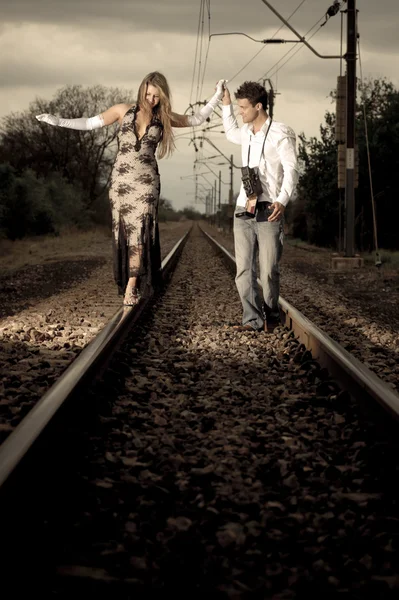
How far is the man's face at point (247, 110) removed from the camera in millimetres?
5703

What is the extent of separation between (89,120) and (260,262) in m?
1.97

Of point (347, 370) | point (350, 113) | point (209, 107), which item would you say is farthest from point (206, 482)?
point (350, 113)

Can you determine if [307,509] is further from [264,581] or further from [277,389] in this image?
[277,389]

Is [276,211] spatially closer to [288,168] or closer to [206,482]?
[288,168]

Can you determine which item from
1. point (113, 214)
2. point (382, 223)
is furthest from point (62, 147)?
point (113, 214)

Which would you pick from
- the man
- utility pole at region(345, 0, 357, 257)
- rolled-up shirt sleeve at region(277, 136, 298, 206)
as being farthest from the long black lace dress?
utility pole at region(345, 0, 357, 257)

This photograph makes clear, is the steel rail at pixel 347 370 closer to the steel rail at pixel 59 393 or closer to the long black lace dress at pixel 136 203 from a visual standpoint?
the steel rail at pixel 59 393

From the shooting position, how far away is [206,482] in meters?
3.00

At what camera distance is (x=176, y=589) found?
86.0 inches

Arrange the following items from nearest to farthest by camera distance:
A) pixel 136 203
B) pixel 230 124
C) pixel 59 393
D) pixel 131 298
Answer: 1. pixel 59 393
2. pixel 230 124
3. pixel 136 203
4. pixel 131 298

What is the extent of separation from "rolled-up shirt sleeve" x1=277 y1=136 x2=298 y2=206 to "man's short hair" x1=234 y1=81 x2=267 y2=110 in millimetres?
377

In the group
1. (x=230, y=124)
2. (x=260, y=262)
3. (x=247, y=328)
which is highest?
(x=230, y=124)

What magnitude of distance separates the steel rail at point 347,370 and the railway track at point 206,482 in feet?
0.06

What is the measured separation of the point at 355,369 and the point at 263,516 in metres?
1.77
